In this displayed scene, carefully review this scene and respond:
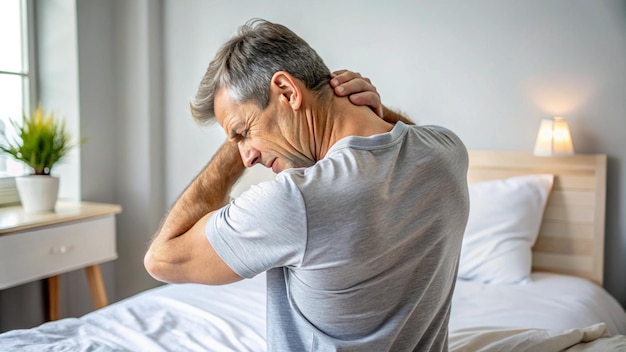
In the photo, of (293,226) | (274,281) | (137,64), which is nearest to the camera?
(293,226)

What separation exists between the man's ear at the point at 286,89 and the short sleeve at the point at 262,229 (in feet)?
0.72

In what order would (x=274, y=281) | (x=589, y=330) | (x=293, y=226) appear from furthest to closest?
1. (x=589, y=330)
2. (x=274, y=281)
3. (x=293, y=226)

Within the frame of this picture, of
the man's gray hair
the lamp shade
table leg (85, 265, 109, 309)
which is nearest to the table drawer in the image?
table leg (85, 265, 109, 309)

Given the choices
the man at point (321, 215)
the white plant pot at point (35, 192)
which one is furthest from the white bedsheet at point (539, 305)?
the white plant pot at point (35, 192)

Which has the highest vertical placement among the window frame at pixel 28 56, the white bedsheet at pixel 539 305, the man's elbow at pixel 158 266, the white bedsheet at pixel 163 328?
the window frame at pixel 28 56

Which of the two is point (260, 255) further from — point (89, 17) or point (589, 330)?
point (89, 17)

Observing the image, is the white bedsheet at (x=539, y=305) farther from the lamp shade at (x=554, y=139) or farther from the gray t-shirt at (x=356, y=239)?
the gray t-shirt at (x=356, y=239)

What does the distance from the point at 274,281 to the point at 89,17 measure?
2.70 meters

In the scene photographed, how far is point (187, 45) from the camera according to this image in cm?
334

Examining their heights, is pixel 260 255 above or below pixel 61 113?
below

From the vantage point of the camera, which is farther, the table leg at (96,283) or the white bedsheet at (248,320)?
the table leg at (96,283)

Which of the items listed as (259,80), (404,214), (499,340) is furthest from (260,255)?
(499,340)

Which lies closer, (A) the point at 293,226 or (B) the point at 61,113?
(A) the point at 293,226

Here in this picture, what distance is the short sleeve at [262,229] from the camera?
83 centimetres
